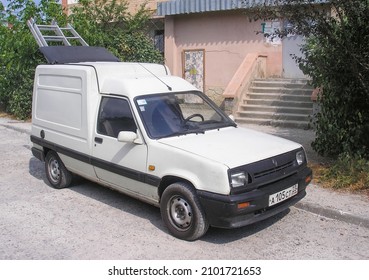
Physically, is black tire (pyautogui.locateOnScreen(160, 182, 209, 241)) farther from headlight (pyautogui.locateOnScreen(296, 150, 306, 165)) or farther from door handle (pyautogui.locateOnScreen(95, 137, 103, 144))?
headlight (pyautogui.locateOnScreen(296, 150, 306, 165))

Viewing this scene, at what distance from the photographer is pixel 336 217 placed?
17.5ft

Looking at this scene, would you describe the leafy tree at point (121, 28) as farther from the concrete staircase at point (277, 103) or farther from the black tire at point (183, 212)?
the black tire at point (183, 212)

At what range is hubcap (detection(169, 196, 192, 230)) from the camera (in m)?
4.62

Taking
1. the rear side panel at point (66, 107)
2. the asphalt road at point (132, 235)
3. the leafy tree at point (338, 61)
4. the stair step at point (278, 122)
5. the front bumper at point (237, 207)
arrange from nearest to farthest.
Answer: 1. the front bumper at point (237, 207)
2. the asphalt road at point (132, 235)
3. the rear side panel at point (66, 107)
4. the leafy tree at point (338, 61)
5. the stair step at point (278, 122)

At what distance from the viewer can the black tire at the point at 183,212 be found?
449cm

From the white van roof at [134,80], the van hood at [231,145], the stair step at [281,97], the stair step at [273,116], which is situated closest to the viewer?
the van hood at [231,145]

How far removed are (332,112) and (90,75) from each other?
150 inches

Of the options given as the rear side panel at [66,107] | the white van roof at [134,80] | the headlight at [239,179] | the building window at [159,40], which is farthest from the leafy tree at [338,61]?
the building window at [159,40]

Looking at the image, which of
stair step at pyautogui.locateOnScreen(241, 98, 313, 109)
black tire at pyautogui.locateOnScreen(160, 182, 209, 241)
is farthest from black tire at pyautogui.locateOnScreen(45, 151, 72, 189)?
stair step at pyautogui.locateOnScreen(241, 98, 313, 109)

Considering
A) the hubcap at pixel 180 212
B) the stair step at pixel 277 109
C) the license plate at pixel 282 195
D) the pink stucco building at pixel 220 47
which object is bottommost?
the hubcap at pixel 180 212

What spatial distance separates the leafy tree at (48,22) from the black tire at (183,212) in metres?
9.27

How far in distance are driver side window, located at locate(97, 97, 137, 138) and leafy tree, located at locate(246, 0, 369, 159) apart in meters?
2.55

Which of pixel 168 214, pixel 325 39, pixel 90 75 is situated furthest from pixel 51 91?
pixel 325 39
